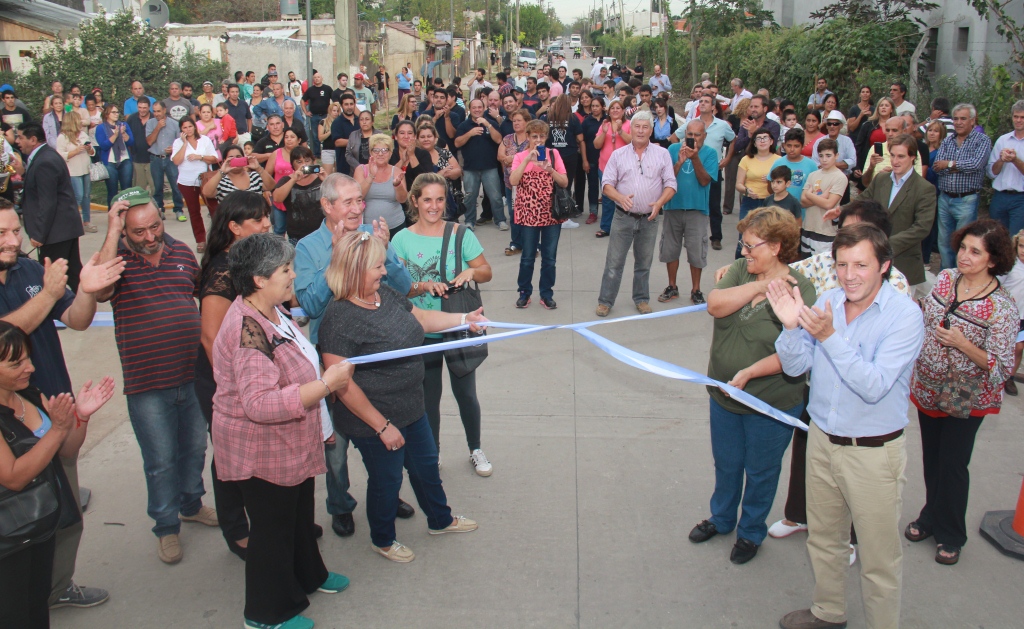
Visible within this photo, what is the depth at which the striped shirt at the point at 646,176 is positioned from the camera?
741 centimetres

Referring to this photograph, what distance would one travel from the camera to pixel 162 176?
39.2 ft

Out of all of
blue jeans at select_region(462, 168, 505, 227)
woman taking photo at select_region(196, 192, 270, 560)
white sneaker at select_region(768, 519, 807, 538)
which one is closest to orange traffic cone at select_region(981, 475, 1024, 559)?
white sneaker at select_region(768, 519, 807, 538)

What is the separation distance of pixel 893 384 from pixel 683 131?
773 cm

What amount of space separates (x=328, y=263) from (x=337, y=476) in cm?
115

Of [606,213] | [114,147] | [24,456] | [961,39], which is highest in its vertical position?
[961,39]

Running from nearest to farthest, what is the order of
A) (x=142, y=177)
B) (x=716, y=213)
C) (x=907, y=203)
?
1. (x=907, y=203)
2. (x=716, y=213)
3. (x=142, y=177)

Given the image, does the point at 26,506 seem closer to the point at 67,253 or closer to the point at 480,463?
the point at 480,463

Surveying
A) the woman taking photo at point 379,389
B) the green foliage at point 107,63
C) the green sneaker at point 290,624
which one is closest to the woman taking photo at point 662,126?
the woman taking photo at point 379,389

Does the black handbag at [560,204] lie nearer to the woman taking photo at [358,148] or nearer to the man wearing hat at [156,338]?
the woman taking photo at [358,148]

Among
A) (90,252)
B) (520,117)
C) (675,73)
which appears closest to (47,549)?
(520,117)

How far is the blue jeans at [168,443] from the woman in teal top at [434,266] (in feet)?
4.25

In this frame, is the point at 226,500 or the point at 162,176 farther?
the point at 162,176

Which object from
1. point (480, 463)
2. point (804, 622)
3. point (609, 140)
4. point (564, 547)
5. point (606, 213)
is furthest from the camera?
point (609, 140)

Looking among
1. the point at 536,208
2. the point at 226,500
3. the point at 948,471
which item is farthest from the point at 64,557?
the point at 536,208
